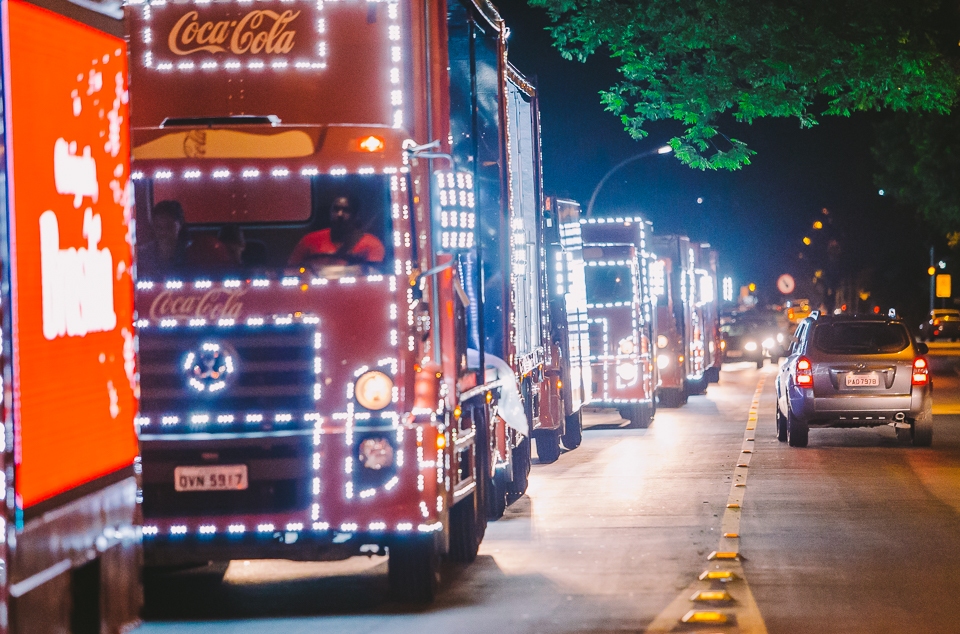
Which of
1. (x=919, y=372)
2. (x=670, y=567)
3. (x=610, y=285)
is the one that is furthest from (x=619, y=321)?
(x=670, y=567)

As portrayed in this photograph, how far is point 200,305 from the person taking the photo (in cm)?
856

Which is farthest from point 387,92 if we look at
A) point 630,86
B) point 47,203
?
point 630,86

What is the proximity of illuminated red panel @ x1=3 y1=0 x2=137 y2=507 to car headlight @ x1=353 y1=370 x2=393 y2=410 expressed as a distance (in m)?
3.67

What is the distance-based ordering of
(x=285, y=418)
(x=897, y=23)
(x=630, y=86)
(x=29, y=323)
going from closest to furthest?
1. (x=29, y=323)
2. (x=285, y=418)
3. (x=897, y=23)
4. (x=630, y=86)

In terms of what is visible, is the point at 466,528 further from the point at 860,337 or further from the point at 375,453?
the point at 860,337

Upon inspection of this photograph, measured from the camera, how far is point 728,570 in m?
9.92

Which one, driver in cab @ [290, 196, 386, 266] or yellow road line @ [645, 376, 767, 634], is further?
driver in cab @ [290, 196, 386, 266]

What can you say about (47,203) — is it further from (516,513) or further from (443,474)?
(516,513)

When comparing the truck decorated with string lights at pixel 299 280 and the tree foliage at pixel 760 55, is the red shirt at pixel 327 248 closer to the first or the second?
the truck decorated with string lights at pixel 299 280

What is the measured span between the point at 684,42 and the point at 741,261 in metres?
62.2

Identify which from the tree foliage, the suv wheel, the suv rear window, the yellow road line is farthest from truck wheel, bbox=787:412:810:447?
the yellow road line

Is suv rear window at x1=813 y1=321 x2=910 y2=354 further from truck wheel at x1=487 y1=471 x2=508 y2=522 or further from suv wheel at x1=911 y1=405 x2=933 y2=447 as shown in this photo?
truck wheel at x1=487 y1=471 x2=508 y2=522

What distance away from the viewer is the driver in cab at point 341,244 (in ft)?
28.0

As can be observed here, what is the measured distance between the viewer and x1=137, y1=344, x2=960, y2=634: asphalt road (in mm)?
8484
